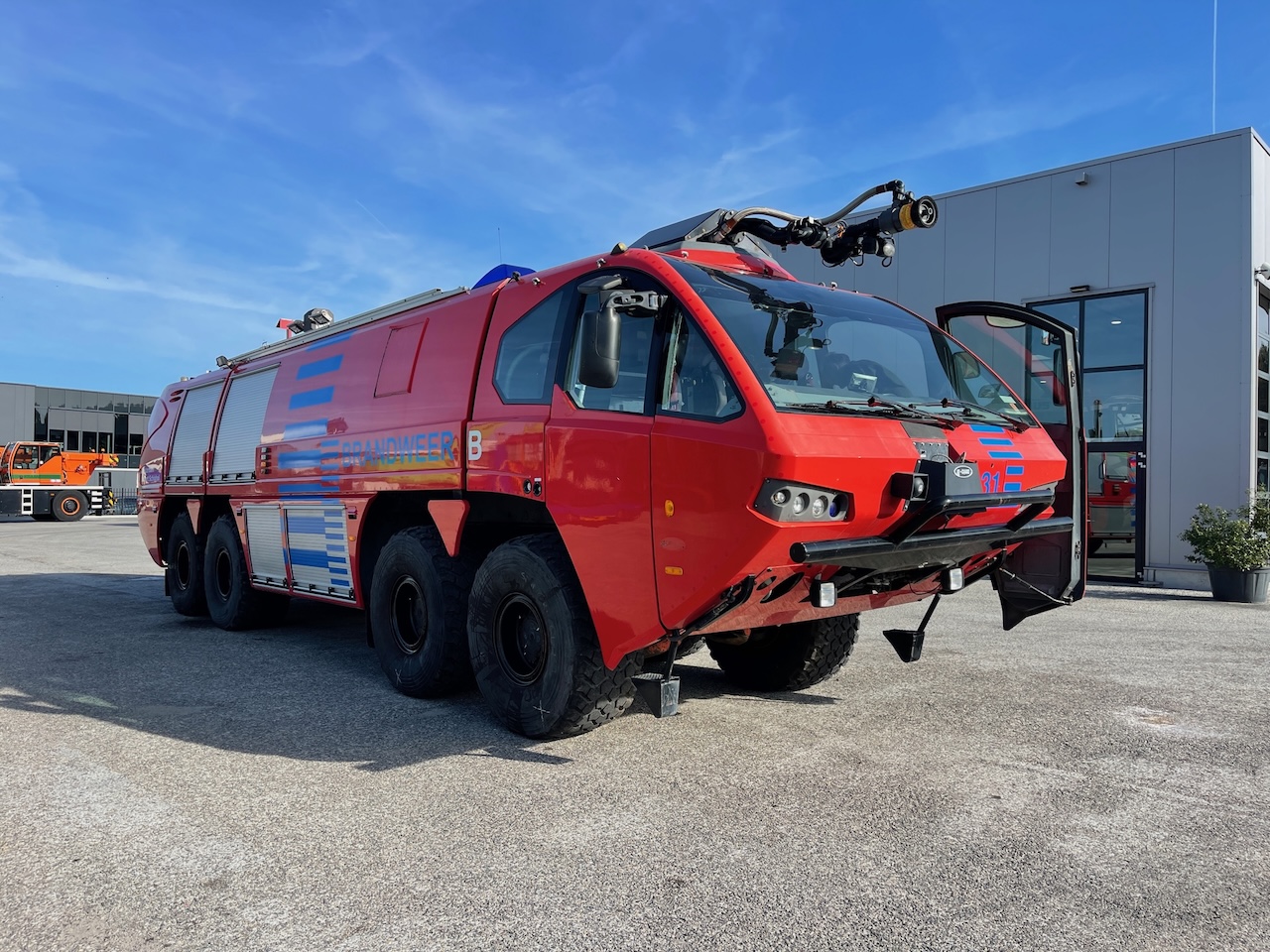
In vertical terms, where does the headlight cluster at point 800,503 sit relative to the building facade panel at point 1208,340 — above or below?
below

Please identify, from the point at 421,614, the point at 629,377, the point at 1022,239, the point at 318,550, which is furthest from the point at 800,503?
the point at 1022,239

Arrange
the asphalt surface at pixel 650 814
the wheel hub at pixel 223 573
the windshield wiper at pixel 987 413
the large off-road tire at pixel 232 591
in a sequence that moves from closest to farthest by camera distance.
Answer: the asphalt surface at pixel 650 814 < the windshield wiper at pixel 987 413 < the large off-road tire at pixel 232 591 < the wheel hub at pixel 223 573

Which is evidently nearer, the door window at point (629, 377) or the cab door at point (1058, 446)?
the door window at point (629, 377)

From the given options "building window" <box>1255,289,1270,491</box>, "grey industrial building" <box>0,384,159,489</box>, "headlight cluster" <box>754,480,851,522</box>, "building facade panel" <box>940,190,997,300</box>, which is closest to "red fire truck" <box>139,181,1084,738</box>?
"headlight cluster" <box>754,480,851,522</box>

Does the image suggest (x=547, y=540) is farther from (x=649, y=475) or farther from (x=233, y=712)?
(x=233, y=712)

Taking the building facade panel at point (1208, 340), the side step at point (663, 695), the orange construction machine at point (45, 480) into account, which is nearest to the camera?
the side step at point (663, 695)

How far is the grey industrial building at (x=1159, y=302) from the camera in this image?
42.5 ft

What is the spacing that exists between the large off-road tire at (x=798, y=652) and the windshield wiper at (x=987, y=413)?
154 centimetres

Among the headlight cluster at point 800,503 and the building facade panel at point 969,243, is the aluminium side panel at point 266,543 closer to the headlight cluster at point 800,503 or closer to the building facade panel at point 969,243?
the headlight cluster at point 800,503

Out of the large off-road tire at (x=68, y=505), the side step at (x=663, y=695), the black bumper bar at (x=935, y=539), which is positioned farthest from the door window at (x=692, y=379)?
the large off-road tire at (x=68, y=505)

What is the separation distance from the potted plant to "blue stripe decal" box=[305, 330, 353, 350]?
10.8m

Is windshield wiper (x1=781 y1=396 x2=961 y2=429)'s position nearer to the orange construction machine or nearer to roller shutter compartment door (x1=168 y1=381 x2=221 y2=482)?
roller shutter compartment door (x1=168 y1=381 x2=221 y2=482)

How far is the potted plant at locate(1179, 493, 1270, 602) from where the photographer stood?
11461mm

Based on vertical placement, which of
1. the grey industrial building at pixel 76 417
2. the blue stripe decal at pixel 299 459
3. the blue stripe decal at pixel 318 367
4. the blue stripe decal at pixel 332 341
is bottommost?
the blue stripe decal at pixel 299 459
